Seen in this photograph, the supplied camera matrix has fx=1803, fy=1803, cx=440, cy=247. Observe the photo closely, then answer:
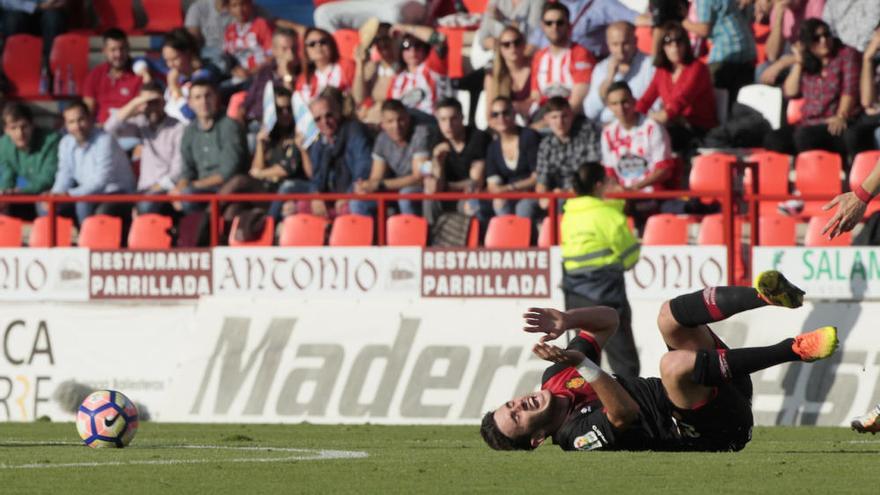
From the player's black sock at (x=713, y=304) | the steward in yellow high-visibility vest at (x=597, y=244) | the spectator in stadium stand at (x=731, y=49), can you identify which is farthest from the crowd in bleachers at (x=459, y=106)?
the player's black sock at (x=713, y=304)

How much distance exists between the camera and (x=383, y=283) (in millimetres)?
15078

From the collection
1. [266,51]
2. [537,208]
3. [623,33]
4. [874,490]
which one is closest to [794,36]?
[623,33]

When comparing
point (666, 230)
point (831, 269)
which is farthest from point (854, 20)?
point (831, 269)

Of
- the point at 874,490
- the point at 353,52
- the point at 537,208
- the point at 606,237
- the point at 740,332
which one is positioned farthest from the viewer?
the point at 353,52

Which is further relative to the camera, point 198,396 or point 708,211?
point 708,211

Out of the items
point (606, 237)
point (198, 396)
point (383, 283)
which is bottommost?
point (198, 396)

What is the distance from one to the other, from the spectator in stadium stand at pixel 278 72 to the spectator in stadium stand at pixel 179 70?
2.16 feet

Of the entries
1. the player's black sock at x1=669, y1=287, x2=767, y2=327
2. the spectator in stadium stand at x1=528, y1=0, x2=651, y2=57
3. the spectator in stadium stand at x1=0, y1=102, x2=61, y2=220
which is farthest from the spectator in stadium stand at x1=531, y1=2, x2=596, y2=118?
the player's black sock at x1=669, y1=287, x2=767, y2=327

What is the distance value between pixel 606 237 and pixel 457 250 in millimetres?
2233

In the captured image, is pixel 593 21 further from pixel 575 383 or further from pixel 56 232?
pixel 575 383

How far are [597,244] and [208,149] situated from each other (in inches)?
237

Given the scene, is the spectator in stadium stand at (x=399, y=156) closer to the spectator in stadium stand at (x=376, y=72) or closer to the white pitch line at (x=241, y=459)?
the spectator in stadium stand at (x=376, y=72)

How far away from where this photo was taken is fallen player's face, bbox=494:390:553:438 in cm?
946

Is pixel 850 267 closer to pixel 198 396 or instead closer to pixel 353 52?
pixel 198 396
